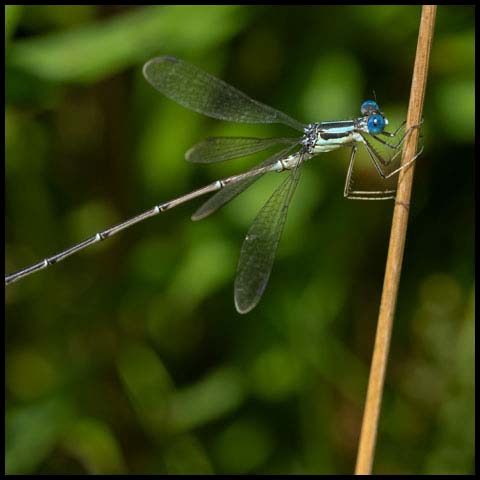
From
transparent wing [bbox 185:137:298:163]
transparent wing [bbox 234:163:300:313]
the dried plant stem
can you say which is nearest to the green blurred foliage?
transparent wing [bbox 185:137:298:163]

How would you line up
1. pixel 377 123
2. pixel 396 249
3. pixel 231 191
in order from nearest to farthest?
pixel 396 249 < pixel 377 123 < pixel 231 191

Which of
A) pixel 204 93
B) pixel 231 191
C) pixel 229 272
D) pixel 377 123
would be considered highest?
pixel 204 93

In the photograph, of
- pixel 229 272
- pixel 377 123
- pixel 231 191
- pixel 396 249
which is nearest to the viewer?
pixel 396 249

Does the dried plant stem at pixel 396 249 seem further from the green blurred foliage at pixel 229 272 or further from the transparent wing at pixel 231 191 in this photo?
the green blurred foliage at pixel 229 272

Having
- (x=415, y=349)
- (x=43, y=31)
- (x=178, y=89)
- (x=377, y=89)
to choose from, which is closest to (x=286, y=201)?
(x=178, y=89)

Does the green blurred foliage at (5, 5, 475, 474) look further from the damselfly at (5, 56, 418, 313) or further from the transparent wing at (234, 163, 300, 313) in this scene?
the transparent wing at (234, 163, 300, 313)

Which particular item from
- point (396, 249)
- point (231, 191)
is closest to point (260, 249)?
point (231, 191)

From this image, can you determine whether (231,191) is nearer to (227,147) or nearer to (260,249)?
(227,147)
